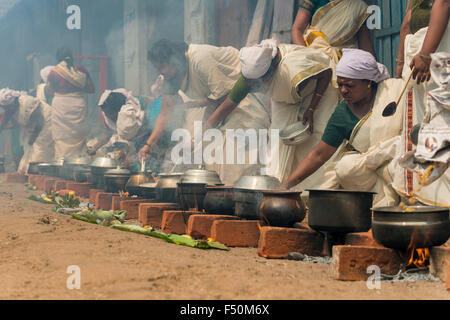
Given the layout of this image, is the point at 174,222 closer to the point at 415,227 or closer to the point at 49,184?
the point at 415,227

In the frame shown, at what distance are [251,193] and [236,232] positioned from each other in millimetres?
285

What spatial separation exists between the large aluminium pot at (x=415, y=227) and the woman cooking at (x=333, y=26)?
9.68 ft

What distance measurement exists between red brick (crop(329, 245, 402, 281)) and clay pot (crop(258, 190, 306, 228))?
798 mm

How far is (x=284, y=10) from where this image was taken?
7.61 m

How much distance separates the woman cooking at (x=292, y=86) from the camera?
5426 mm

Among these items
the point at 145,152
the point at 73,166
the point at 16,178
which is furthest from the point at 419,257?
the point at 16,178

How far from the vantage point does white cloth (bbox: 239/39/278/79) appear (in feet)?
17.8

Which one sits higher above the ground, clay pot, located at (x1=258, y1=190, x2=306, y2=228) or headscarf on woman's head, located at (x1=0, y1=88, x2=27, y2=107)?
headscarf on woman's head, located at (x1=0, y1=88, x2=27, y2=107)

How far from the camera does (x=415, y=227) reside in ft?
9.99

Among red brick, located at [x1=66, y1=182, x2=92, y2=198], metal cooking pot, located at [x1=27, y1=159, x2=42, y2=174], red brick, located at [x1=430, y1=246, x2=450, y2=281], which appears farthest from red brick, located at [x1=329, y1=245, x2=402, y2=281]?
metal cooking pot, located at [x1=27, y1=159, x2=42, y2=174]

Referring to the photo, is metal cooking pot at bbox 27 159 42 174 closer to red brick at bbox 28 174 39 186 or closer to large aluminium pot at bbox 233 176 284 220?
red brick at bbox 28 174 39 186
